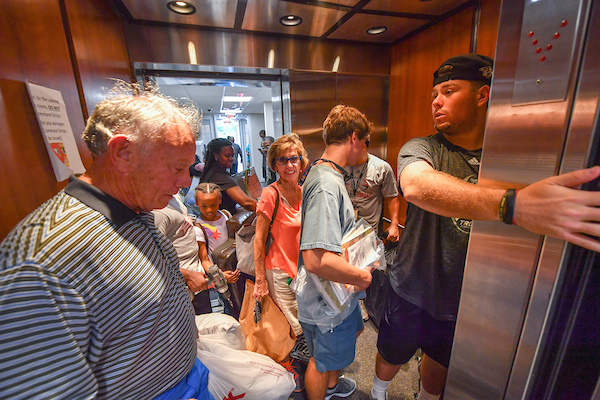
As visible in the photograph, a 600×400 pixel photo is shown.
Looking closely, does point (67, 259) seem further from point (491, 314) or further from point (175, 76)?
point (175, 76)

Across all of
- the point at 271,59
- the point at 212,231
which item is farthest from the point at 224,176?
the point at 271,59

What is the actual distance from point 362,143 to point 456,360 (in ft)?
3.63

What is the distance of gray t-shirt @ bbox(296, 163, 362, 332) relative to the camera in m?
A: 1.13

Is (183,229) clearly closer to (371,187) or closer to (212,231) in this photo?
(212,231)

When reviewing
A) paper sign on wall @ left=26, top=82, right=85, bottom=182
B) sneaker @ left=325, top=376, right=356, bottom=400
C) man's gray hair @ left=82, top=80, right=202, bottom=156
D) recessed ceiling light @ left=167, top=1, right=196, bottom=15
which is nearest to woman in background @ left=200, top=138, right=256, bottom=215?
recessed ceiling light @ left=167, top=1, right=196, bottom=15

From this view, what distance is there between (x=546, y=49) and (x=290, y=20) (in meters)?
2.71

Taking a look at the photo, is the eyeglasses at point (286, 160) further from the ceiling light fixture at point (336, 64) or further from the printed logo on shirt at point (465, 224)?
the ceiling light fixture at point (336, 64)

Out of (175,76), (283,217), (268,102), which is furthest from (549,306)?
(268,102)

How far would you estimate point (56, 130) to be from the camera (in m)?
1.11

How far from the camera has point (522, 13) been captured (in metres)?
0.50

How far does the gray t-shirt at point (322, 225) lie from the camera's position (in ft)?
3.72

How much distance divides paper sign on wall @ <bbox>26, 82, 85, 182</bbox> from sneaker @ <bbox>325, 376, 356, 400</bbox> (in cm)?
204

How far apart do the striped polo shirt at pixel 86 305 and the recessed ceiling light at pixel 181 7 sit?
7.41ft

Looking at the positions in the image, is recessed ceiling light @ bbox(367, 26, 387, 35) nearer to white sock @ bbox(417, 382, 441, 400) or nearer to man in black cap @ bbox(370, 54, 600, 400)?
man in black cap @ bbox(370, 54, 600, 400)
